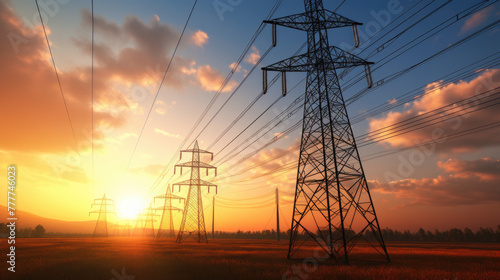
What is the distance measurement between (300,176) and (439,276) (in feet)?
30.0

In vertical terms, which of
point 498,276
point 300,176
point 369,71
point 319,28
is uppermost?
point 319,28

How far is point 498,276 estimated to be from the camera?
13.4m

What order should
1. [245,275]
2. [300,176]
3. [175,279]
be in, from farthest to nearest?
[300,176] → [245,275] → [175,279]

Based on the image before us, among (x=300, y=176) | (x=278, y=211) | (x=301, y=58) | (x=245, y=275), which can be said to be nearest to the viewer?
(x=245, y=275)

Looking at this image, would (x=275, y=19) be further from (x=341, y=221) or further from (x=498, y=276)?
(x=498, y=276)

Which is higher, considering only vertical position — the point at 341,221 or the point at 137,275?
the point at 341,221

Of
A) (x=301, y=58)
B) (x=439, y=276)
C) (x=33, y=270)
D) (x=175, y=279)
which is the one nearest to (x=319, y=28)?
(x=301, y=58)

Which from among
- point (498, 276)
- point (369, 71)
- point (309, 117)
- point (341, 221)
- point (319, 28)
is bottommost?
point (498, 276)

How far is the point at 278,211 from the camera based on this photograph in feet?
247

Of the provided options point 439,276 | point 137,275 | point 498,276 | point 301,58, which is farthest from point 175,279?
point 301,58

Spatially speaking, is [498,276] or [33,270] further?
[33,270]

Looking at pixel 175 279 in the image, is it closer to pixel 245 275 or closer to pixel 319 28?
pixel 245 275

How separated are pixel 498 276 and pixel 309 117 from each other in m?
12.6

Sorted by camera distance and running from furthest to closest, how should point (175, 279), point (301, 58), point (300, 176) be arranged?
point (301, 58)
point (300, 176)
point (175, 279)
